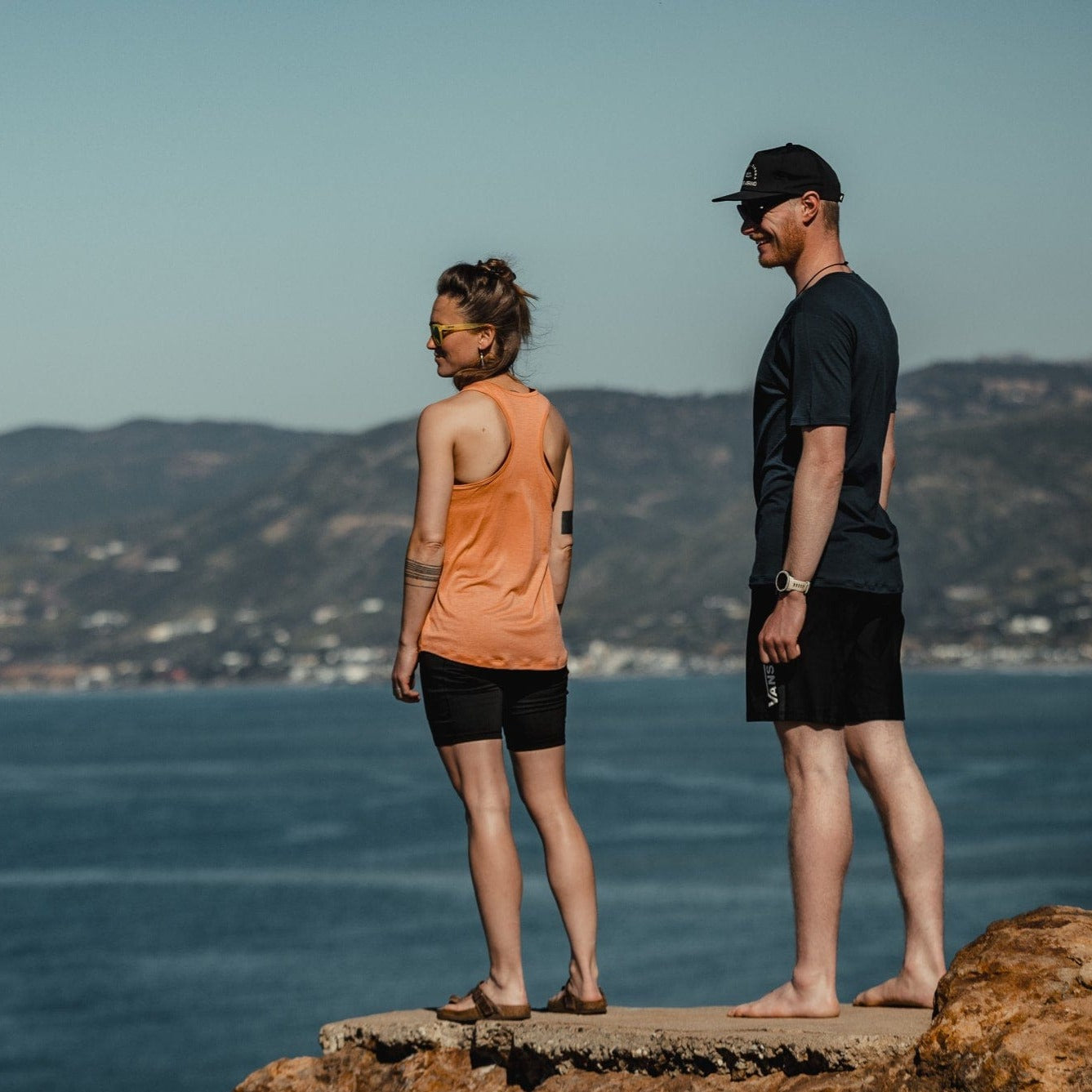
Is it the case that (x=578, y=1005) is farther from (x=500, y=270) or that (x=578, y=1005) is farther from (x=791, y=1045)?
(x=500, y=270)

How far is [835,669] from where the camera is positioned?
15.8ft

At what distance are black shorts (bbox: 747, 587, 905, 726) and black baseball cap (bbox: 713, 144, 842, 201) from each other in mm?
1093

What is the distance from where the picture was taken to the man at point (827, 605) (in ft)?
15.7

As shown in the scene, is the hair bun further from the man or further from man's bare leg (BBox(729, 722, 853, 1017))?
man's bare leg (BBox(729, 722, 853, 1017))

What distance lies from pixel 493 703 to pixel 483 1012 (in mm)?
884

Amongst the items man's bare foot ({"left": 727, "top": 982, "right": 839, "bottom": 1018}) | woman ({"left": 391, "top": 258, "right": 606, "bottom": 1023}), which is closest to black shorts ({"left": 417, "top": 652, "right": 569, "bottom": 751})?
woman ({"left": 391, "top": 258, "right": 606, "bottom": 1023})

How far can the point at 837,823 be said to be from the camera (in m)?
4.82

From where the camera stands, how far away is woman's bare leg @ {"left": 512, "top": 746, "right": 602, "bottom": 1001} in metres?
5.14

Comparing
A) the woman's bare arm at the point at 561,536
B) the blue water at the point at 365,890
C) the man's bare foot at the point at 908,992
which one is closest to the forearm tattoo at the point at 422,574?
the woman's bare arm at the point at 561,536

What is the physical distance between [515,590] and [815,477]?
3.05 ft

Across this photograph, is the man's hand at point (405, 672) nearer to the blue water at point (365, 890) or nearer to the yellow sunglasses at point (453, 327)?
the yellow sunglasses at point (453, 327)

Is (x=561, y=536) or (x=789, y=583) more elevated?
(x=561, y=536)

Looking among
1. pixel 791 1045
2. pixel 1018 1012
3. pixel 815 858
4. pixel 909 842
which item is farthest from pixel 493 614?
pixel 1018 1012

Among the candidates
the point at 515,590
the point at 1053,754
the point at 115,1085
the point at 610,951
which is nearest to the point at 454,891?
the point at 610,951
